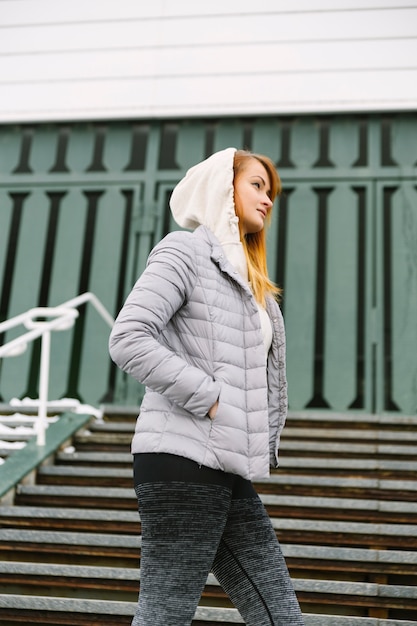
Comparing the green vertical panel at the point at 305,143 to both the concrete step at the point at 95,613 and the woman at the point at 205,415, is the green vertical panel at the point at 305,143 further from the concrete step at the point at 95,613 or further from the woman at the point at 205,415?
the woman at the point at 205,415

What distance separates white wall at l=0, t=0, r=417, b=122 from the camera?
7570mm

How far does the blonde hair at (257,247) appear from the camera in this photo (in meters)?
2.27

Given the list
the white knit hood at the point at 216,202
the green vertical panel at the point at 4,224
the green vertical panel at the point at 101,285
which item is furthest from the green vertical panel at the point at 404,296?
the white knit hood at the point at 216,202

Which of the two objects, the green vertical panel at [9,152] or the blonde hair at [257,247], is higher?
the green vertical panel at [9,152]

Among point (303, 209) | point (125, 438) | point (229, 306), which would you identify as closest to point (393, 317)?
point (303, 209)

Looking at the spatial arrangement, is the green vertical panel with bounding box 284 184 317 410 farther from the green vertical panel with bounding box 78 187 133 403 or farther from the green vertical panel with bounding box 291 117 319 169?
the green vertical panel with bounding box 78 187 133 403

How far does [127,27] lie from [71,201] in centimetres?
168

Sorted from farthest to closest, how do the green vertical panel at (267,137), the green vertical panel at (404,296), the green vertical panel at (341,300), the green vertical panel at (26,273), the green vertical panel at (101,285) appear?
the green vertical panel at (267,137)
the green vertical panel at (26,273)
the green vertical panel at (101,285)
the green vertical panel at (341,300)
the green vertical panel at (404,296)

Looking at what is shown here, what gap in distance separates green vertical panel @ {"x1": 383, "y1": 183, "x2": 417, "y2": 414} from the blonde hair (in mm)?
4743

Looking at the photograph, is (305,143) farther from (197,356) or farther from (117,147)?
(197,356)

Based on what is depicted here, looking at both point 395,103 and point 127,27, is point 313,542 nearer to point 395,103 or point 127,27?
point 395,103

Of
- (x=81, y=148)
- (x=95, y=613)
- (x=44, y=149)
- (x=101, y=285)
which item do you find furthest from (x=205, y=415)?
(x=44, y=149)

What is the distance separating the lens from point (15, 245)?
791cm

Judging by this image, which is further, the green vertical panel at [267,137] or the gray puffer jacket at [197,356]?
the green vertical panel at [267,137]
